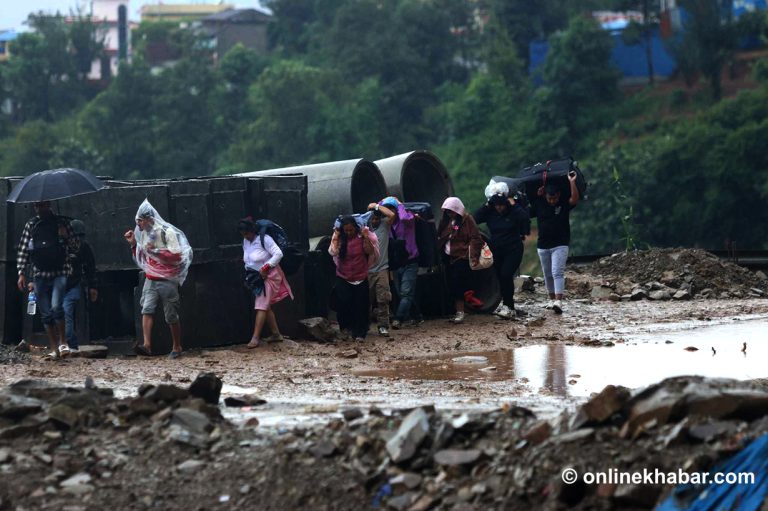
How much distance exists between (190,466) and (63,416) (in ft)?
3.57

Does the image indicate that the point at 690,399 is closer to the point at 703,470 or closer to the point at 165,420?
the point at 703,470

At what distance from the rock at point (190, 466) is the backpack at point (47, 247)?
5786 mm

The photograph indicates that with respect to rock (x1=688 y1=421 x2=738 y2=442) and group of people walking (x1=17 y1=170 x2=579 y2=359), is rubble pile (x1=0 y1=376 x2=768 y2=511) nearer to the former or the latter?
rock (x1=688 y1=421 x2=738 y2=442)

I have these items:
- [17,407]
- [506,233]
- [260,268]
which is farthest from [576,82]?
[17,407]

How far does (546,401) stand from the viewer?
980cm

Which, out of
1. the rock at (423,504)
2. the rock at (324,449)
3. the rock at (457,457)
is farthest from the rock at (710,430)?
the rock at (324,449)

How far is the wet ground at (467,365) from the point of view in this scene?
1020 centimetres

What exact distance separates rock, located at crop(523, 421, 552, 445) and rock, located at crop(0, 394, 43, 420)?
300cm

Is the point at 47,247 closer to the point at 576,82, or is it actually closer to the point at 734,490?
the point at 734,490

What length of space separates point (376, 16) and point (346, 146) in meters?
9.58

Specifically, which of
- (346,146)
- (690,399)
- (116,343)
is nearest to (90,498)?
(690,399)

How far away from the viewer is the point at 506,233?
1595 cm

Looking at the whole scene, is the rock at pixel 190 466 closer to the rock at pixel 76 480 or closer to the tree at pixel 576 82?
the rock at pixel 76 480

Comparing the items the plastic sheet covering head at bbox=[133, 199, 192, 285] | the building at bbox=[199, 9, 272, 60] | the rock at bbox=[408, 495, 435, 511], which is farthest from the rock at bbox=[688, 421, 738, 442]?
the building at bbox=[199, 9, 272, 60]
